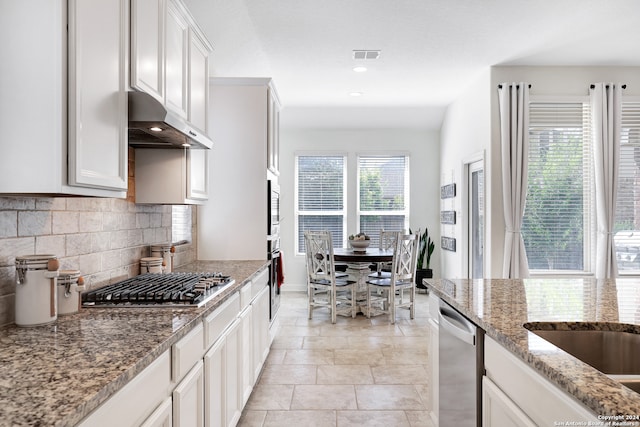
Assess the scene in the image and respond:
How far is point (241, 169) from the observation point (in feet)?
12.2

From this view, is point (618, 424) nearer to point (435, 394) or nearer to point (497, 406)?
point (497, 406)

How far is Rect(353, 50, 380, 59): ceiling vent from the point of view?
4441 millimetres

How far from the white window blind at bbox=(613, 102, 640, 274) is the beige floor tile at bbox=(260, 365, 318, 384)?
3.68 m

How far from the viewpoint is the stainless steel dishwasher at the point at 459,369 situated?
169 centimetres

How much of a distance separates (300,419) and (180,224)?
1.66m

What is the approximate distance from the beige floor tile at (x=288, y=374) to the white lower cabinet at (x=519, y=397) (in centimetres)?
201

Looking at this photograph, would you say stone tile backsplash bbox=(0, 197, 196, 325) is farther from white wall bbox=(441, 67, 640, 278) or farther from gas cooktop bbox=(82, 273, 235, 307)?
white wall bbox=(441, 67, 640, 278)

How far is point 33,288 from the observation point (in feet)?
5.01

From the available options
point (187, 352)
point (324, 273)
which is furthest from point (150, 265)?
point (324, 273)

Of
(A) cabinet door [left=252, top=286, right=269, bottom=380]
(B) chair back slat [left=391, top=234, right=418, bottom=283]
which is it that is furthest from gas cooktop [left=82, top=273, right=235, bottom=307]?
(B) chair back slat [left=391, top=234, right=418, bottom=283]

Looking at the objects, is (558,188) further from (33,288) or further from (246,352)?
(33,288)

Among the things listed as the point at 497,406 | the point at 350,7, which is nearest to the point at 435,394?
the point at 497,406

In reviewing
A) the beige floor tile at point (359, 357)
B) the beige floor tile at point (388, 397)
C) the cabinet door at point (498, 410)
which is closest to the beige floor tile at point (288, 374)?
the beige floor tile at point (359, 357)

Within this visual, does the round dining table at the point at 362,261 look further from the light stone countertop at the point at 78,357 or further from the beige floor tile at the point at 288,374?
the light stone countertop at the point at 78,357
